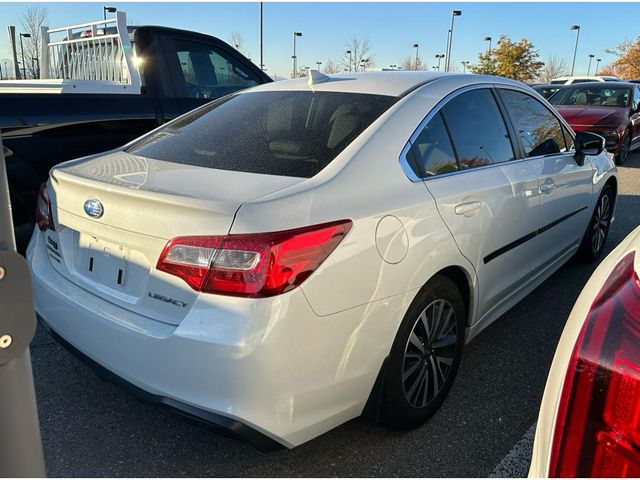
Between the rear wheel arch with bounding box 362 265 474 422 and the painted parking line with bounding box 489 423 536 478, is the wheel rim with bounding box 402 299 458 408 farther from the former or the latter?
the painted parking line with bounding box 489 423 536 478

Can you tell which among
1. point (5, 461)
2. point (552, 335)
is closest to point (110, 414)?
point (5, 461)

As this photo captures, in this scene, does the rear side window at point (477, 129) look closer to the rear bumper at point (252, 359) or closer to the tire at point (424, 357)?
the tire at point (424, 357)

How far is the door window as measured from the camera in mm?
4684

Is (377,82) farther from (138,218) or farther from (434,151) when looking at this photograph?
(138,218)

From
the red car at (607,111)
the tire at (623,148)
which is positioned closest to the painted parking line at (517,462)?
the red car at (607,111)

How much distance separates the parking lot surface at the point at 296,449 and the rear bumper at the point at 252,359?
1.16ft

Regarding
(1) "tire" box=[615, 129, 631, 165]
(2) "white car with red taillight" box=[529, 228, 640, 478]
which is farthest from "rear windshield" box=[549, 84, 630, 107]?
(2) "white car with red taillight" box=[529, 228, 640, 478]

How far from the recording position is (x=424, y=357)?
8.01 ft

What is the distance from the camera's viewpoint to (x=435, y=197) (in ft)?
7.75

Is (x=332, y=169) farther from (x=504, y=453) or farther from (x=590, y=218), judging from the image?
(x=590, y=218)

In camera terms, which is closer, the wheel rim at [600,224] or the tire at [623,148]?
the wheel rim at [600,224]

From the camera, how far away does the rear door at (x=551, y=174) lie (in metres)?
3.36

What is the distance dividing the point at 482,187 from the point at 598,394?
174 cm

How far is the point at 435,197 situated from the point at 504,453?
1.16m
